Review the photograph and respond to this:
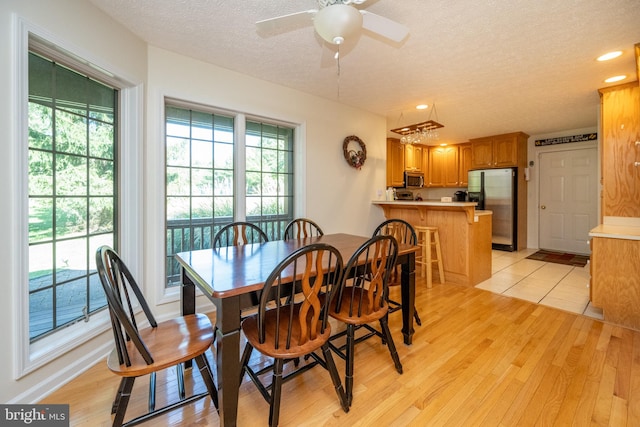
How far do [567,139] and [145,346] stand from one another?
269 inches

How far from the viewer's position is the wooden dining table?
1211 millimetres

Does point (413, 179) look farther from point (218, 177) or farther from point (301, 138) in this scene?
point (218, 177)

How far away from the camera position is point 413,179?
19.0 ft

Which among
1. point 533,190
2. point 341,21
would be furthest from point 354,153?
point 533,190

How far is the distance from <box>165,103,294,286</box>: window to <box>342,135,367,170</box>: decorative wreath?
2.60ft

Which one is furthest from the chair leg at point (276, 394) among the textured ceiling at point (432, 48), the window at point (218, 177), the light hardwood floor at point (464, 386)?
the textured ceiling at point (432, 48)

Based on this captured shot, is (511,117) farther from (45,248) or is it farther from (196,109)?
(45,248)

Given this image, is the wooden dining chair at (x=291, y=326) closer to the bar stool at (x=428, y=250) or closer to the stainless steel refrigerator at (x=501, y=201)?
the bar stool at (x=428, y=250)

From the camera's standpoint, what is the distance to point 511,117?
13.7ft

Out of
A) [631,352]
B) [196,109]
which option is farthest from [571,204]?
[196,109]

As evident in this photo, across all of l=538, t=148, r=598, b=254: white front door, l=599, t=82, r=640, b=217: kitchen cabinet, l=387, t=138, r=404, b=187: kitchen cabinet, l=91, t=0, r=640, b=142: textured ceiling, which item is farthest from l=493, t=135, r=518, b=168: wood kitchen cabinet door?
l=599, t=82, r=640, b=217: kitchen cabinet

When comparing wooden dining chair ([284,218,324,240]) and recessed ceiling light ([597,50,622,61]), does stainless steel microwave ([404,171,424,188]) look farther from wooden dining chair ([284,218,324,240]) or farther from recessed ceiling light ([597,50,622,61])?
recessed ceiling light ([597,50,622,61])

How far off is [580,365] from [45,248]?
353 centimetres

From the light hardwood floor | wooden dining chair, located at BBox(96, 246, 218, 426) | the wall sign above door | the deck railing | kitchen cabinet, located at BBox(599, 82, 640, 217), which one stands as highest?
the wall sign above door
